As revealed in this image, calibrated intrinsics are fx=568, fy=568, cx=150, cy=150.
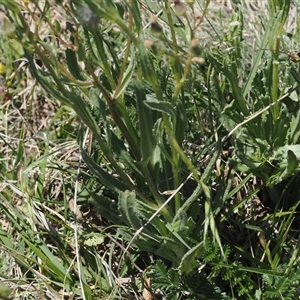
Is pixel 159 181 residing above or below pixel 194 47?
below

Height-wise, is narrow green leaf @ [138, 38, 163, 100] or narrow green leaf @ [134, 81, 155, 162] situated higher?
narrow green leaf @ [138, 38, 163, 100]

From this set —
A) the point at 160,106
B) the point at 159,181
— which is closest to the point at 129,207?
the point at 159,181

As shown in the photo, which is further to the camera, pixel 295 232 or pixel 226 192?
pixel 295 232

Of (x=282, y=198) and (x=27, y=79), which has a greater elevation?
(x=27, y=79)

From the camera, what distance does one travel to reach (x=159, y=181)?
163 cm

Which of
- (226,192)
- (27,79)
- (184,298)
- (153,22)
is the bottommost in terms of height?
(184,298)

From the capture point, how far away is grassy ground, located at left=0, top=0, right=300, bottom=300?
143 centimetres

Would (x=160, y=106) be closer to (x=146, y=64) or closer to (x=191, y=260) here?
(x=146, y=64)

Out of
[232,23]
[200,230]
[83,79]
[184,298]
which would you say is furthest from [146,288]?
[232,23]

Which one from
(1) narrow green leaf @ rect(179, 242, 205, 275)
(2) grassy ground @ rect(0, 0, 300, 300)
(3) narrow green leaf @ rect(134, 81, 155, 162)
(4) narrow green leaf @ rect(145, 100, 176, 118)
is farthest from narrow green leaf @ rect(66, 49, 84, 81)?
(1) narrow green leaf @ rect(179, 242, 205, 275)

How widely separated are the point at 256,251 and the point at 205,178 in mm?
408

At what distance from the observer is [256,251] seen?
1.81 meters

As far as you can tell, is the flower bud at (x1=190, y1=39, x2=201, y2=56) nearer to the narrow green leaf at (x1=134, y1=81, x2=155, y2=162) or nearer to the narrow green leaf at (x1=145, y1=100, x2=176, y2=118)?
the narrow green leaf at (x1=145, y1=100, x2=176, y2=118)

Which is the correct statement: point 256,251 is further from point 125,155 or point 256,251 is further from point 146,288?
point 125,155
